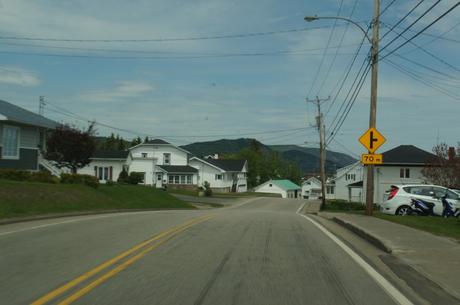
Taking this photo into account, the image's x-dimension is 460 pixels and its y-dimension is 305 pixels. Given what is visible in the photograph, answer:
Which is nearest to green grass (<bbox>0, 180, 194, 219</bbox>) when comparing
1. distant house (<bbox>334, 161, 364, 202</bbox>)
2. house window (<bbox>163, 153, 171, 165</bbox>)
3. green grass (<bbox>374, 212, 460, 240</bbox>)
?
green grass (<bbox>374, 212, 460, 240</bbox>)

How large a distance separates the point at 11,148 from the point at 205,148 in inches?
5355

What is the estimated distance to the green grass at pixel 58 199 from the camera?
70.2ft

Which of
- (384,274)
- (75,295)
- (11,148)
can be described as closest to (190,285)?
(75,295)

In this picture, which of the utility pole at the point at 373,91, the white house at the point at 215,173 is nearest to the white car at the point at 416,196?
the utility pole at the point at 373,91

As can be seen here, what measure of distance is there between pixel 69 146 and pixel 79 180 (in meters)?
9.39

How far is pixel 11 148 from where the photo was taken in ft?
106

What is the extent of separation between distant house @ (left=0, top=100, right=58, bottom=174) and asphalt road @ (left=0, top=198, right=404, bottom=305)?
17.2 meters

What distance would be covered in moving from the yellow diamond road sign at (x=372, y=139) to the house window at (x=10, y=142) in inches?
757

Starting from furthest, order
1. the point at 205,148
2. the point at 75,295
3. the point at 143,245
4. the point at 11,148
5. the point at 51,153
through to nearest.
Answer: the point at 205,148
the point at 51,153
the point at 11,148
the point at 143,245
the point at 75,295

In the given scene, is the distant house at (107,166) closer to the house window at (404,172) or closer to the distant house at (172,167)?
the distant house at (172,167)

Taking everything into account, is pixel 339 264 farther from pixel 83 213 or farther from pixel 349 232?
pixel 83 213

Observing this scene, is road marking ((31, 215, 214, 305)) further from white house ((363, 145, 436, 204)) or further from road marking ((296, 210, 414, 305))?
white house ((363, 145, 436, 204))

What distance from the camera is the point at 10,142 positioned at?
1267 inches

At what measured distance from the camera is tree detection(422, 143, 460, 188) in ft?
141
